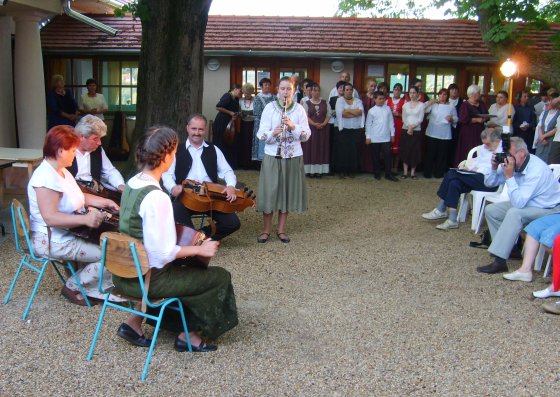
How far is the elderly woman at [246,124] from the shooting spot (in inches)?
509

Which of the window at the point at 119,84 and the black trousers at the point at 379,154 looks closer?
the black trousers at the point at 379,154

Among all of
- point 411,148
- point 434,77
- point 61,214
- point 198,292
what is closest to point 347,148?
point 411,148

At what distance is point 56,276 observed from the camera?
19.8ft

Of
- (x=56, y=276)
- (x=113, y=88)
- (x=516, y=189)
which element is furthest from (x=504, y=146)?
(x=113, y=88)

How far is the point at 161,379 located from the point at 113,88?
11522 mm

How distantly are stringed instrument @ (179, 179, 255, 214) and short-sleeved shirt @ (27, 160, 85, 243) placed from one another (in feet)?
4.92

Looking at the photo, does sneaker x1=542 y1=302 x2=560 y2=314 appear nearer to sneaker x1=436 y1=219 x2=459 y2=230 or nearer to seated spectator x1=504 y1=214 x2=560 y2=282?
seated spectator x1=504 y1=214 x2=560 y2=282

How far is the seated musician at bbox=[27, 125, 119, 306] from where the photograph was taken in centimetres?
488

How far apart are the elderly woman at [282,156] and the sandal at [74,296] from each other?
2.54 metres

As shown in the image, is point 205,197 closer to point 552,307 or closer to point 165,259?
point 165,259

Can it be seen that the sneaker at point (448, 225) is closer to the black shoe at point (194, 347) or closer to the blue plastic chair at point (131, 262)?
the black shoe at point (194, 347)

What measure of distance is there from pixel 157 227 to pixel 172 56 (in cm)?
523

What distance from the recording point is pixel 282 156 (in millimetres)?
7332

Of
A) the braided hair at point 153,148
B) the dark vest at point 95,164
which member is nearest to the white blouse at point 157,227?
the braided hair at point 153,148
